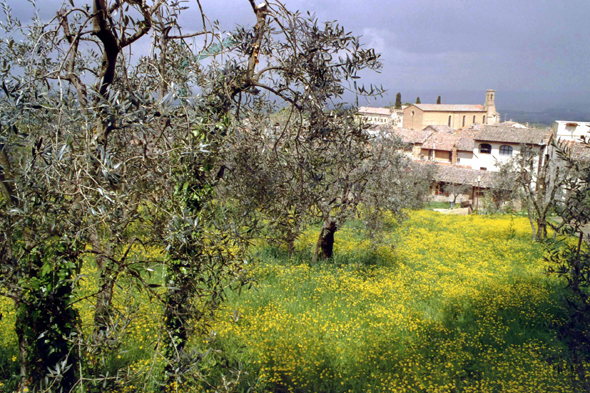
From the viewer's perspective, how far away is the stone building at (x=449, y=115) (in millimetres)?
80562

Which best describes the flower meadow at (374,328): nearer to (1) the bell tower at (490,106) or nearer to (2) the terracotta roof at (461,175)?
(2) the terracotta roof at (461,175)

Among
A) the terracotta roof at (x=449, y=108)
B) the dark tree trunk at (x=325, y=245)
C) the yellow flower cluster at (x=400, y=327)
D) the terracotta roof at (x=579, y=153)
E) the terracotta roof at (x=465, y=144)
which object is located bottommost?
the yellow flower cluster at (x=400, y=327)

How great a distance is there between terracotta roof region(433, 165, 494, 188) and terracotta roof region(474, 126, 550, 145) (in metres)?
6.89

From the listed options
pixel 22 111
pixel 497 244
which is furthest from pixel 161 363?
pixel 497 244

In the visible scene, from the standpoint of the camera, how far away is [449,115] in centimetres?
8544

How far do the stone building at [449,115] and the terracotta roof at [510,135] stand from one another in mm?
31439

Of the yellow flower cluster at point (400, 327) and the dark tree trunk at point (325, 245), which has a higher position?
the dark tree trunk at point (325, 245)

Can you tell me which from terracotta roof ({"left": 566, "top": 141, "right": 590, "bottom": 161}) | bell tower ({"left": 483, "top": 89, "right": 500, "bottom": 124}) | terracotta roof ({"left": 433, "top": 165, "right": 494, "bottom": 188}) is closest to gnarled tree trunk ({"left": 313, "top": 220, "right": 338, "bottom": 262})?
terracotta roof ({"left": 566, "top": 141, "right": 590, "bottom": 161})

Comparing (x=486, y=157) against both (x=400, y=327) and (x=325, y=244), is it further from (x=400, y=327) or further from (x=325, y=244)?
(x=400, y=327)

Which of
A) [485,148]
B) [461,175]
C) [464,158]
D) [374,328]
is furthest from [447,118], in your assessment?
[374,328]

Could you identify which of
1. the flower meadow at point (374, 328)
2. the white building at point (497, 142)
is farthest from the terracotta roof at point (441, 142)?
the flower meadow at point (374, 328)

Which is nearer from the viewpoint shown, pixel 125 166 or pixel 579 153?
pixel 125 166

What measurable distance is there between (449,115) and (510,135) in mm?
42074

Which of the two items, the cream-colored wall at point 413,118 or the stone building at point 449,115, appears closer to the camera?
the cream-colored wall at point 413,118
